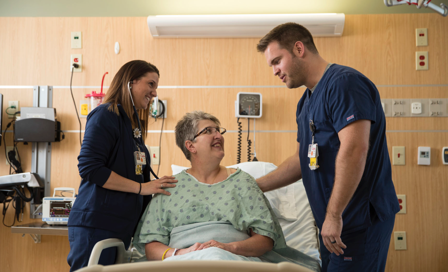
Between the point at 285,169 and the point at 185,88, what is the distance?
1.58m

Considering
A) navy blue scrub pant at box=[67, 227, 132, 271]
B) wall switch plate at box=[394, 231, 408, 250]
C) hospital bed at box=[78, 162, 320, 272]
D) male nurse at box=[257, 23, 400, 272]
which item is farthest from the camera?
wall switch plate at box=[394, 231, 408, 250]

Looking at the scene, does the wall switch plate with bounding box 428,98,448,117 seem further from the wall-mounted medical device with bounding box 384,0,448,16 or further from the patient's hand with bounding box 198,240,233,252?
the patient's hand with bounding box 198,240,233,252

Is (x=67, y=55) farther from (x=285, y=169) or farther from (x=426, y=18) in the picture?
(x=426, y=18)

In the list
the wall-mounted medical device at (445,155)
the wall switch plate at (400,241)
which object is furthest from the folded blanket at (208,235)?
the wall-mounted medical device at (445,155)

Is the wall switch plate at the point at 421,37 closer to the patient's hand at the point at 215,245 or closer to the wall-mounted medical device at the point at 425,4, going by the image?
the wall-mounted medical device at the point at 425,4

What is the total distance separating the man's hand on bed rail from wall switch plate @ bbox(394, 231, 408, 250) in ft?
6.53

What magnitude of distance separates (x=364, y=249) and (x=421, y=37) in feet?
8.11

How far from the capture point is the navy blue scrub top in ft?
4.92

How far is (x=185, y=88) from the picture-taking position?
331 cm

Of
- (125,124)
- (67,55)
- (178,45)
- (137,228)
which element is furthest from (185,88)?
(137,228)

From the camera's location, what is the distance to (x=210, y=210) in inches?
71.5

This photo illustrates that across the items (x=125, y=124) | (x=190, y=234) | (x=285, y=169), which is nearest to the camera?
(x=190, y=234)

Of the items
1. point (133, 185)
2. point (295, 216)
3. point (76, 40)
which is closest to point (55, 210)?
point (133, 185)

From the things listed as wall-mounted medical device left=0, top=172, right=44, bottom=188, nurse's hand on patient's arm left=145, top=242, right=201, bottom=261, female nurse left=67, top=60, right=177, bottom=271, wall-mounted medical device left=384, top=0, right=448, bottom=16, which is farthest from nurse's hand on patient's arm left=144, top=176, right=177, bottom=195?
wall-mounted medical device left=384, top=0, right=448, bottom=16
